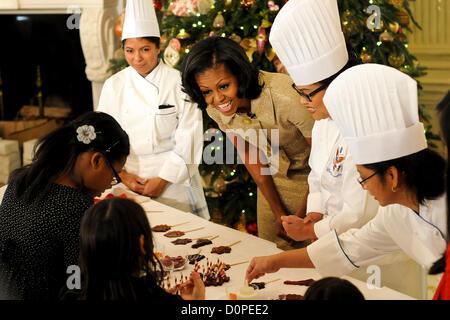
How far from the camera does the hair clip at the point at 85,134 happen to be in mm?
2008

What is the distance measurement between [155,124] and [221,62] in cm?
80

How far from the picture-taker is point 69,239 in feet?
6.17

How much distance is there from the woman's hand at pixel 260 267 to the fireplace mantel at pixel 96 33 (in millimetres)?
3144

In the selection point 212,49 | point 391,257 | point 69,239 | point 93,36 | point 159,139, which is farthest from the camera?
point 93,36

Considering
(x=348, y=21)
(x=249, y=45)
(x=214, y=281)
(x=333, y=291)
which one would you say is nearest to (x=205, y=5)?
(x=249, y=45)

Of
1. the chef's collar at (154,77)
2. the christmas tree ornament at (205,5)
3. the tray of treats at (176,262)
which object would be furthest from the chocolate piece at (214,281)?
the christmas tree ornament at (205,5)

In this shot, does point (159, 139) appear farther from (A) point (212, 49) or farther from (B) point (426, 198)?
(B) point (426, 198)

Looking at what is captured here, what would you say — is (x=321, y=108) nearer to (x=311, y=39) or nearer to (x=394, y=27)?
(x=311, y=39)

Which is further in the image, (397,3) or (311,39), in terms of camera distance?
(397,3)

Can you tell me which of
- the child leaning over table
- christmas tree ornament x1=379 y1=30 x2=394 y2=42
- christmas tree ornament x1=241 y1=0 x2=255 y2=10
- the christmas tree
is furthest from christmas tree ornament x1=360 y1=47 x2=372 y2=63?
the child leaning over table

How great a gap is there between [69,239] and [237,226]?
229 cm

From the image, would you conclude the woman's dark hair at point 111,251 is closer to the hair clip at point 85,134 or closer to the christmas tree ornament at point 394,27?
the hair clip at point 85,134

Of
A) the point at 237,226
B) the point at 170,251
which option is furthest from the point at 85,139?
the point at 237,226

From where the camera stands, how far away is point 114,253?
1564mm
